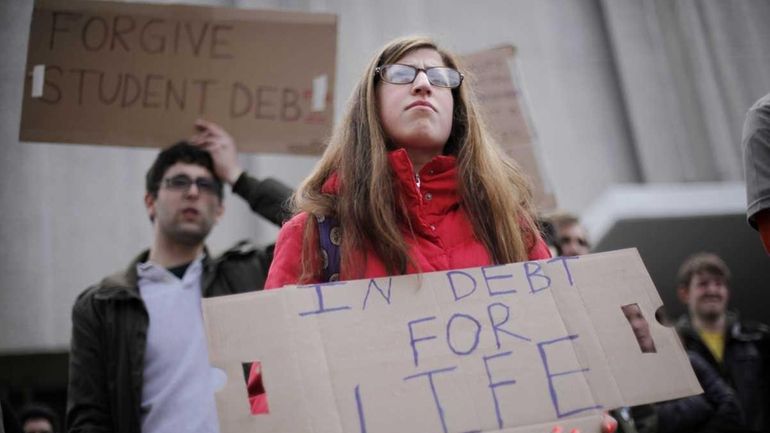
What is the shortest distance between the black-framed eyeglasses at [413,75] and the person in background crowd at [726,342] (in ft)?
7.35

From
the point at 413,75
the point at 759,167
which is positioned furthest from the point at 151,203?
the point at 759,167

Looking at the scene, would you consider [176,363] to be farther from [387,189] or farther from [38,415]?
[38,415]

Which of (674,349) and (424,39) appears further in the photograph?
(424,39)

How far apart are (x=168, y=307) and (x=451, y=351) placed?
1.41 meters

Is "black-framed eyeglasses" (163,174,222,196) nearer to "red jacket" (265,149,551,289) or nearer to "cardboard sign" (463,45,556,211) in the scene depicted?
"red jacket" (265,149,551,289)

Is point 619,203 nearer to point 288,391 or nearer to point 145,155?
point 145,155

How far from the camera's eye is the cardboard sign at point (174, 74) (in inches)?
115

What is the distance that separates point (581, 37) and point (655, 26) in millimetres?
770

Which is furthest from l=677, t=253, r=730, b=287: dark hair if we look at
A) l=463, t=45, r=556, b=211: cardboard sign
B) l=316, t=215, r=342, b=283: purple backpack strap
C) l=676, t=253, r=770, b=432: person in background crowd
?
l=316, t=215, r=342, b=283: purple backpack strap

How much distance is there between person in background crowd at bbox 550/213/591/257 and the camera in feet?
11.7

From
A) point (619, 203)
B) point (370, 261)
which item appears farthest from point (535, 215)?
point (619, 203)

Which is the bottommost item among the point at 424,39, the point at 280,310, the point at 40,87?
the point at 280,310

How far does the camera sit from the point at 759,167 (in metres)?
1.72

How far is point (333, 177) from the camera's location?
1.84 m
